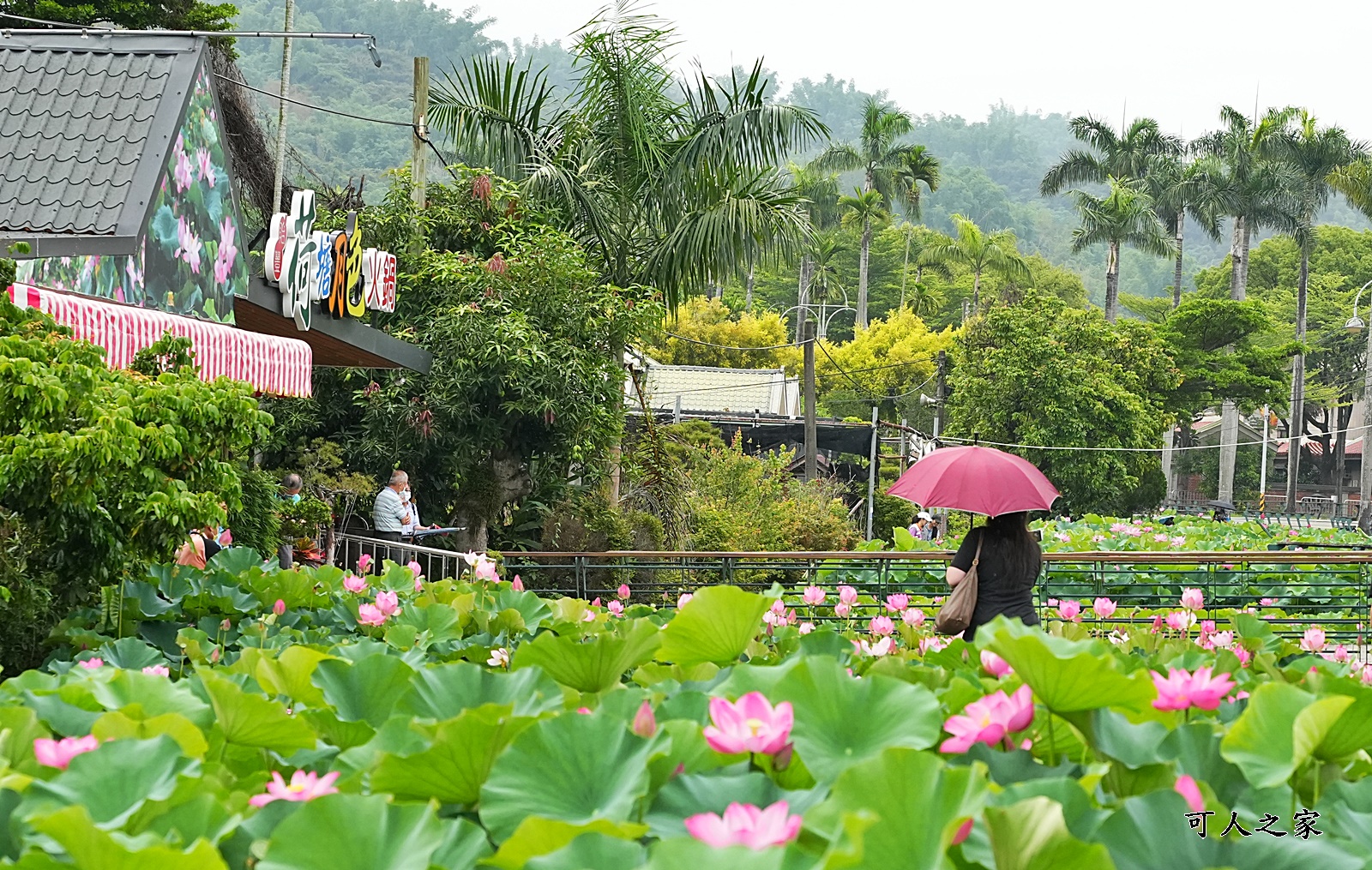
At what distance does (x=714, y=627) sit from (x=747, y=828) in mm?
1217

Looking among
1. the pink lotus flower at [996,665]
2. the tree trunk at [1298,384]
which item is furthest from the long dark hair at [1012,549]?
the tree trunk at [1298,384]

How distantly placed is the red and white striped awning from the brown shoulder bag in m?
3.51

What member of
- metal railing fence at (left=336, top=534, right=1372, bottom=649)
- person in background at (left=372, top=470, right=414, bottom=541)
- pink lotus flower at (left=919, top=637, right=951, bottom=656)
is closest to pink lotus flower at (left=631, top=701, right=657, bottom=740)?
pink lotus flower at (left=919, top=637, right=951, bottom=656)

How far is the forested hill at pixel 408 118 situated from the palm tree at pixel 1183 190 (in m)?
25.7

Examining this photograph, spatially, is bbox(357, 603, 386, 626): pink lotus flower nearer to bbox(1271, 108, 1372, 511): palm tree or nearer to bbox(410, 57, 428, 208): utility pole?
bbox(410, 57, 428, 208): utility pole

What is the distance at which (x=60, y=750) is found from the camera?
1.68 m

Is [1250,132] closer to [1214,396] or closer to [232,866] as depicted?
[1214,396]

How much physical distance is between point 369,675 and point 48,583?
2.79 m

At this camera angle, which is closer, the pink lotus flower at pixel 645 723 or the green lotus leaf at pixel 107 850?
the green lotus leaf at pixel 107 850

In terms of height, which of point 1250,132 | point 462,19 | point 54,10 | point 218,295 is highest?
point 462,19

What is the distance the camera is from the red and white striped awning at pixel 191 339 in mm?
6598

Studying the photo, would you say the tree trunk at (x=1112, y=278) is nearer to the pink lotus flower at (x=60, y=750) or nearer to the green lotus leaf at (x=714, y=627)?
the green lotus leaf at (x=714, y=627)

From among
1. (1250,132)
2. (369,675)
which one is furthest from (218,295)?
(1250,132)

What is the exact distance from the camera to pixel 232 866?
1.51 metres
